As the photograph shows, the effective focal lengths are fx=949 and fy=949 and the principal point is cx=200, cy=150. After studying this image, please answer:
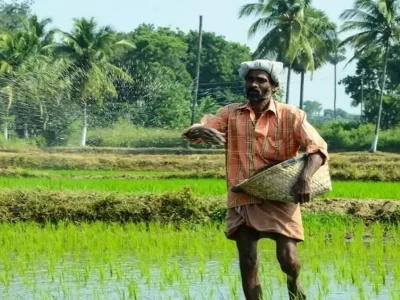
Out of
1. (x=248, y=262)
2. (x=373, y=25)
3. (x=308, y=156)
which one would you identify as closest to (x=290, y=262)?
(x=248, y=262)

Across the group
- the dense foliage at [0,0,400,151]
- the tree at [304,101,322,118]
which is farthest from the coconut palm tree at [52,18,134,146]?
the tree at [304,101,322,118]

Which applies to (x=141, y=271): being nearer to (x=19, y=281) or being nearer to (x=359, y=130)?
(x=19, y=281)

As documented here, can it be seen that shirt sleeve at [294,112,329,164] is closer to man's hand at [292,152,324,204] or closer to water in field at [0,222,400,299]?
man's hand at [292,152,324,204]

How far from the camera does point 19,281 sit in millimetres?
5473

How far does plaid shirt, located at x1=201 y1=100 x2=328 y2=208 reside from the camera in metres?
4.17

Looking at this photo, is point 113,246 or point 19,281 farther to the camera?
point 113,246

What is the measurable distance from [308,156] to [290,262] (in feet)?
1.54

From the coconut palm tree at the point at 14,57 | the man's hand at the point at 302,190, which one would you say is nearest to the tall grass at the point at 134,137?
the coconut palm tree at the point at 14,57

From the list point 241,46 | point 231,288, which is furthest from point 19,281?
point 241,46

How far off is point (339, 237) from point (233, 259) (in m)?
1.31

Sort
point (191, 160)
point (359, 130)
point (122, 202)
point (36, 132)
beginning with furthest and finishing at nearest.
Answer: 1. point (36, 132)
2. point (359, 130)
3. point (191, 160)
4. point (122, 202)

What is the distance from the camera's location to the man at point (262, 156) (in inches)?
163

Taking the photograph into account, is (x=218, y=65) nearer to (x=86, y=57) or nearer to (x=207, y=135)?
(x=86, y=57)

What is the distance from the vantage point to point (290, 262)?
13.6 feet
